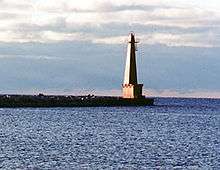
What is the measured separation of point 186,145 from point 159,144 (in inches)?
79.0

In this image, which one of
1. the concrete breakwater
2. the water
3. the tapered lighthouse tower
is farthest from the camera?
the concrete breakwater

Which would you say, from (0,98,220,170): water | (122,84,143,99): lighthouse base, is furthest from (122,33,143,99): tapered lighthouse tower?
(0,98,220,170): water

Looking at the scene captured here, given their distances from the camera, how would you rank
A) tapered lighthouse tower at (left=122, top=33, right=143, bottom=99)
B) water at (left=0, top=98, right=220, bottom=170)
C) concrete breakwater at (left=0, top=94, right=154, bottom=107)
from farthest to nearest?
concrete breakwater at (left=0, top=94, right=154, bottom=107) < tapered lighthouse tower at (left=122, top=33, right=143, bottom=99) < water at (left=0, top=98, right=220, bottom=170)

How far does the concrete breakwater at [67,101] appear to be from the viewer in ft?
432

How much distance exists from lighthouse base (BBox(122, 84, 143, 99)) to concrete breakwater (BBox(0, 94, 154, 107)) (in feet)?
8.12

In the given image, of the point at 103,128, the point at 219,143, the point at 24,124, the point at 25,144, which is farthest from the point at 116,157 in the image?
the point at 24,124

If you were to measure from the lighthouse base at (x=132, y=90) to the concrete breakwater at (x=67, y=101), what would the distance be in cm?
247

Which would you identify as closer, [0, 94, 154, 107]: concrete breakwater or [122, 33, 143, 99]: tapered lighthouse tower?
[122, 33, 143, 99]: tapered lighthouse tower

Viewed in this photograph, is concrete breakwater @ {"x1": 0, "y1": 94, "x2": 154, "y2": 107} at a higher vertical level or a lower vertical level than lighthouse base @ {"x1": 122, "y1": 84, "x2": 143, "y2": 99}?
lower

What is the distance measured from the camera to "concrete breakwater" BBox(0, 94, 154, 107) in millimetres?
131738

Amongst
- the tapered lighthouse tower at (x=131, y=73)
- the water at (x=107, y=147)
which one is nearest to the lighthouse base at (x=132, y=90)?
the tapered lighthouse tower at (x=131, y=73)

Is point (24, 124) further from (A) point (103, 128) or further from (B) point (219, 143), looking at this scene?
(B) point (219, 143)

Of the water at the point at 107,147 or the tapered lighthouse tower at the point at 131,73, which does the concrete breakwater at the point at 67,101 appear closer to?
the tapered lighthouse tower at the point at 131,73

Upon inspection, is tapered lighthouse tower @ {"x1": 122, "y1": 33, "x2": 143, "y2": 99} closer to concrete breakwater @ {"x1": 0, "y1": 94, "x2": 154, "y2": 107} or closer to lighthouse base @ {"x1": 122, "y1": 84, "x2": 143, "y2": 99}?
lighthouse base @ {"x1": 122, "y1": 84, "x2": 143, "y2": 99}
